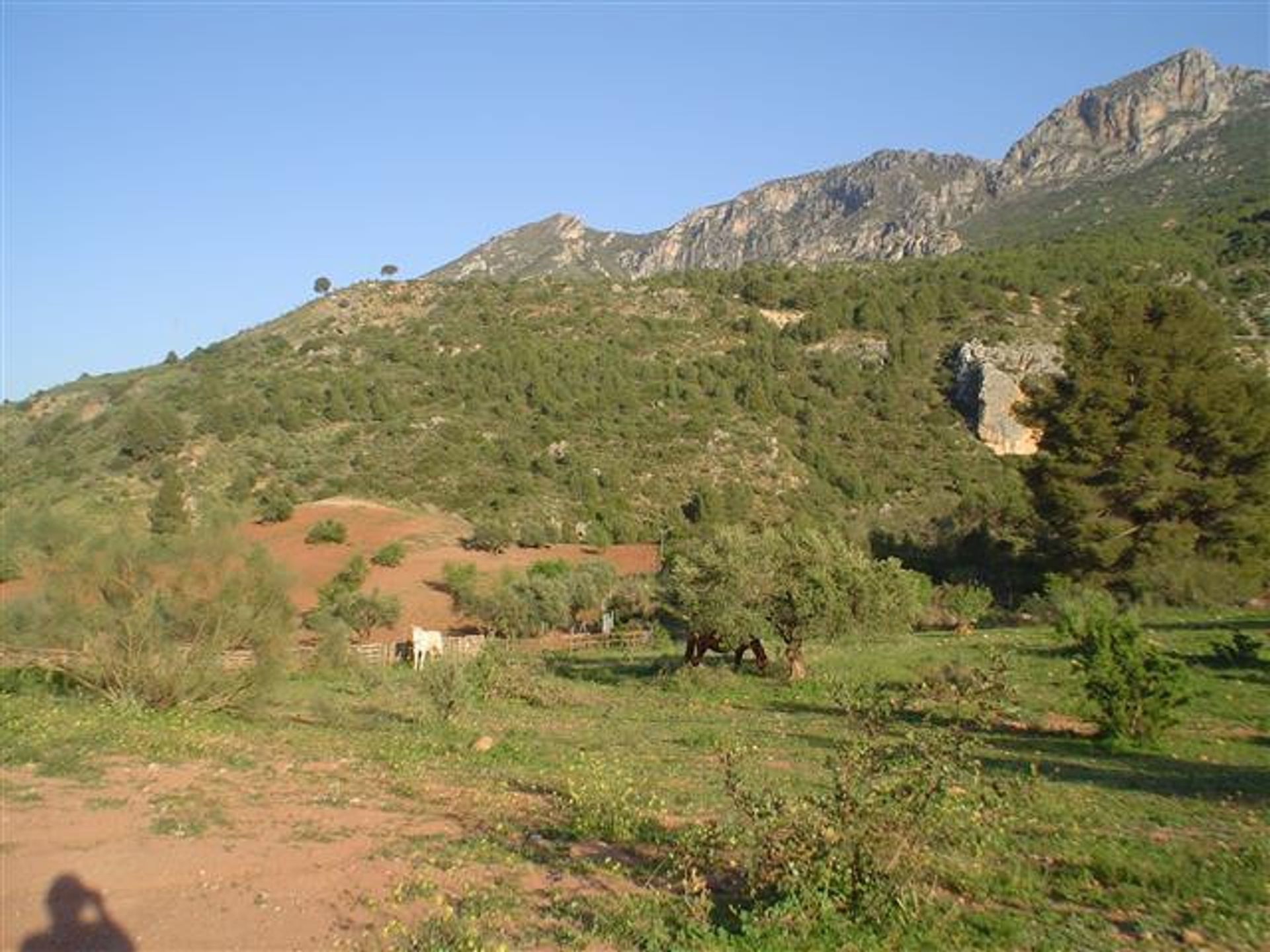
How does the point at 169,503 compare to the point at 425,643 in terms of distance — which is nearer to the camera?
the point at 425,643

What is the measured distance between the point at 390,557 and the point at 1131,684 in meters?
32.8

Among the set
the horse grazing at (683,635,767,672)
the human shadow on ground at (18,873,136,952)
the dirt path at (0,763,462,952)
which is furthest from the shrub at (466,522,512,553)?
the human shadow on ground at (18,873,136,952)

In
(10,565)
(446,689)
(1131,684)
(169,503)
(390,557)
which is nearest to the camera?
(1131,684)

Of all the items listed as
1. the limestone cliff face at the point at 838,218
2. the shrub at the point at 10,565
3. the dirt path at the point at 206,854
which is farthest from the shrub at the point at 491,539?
the limestone cliff face at the point at 838,218

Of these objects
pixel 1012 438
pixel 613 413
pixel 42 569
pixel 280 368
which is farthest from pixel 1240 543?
pixel 280 368

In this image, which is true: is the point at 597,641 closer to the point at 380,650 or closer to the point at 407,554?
the point at 380,650

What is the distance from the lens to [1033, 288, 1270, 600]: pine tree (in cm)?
3231

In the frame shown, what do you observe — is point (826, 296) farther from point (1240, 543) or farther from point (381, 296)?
point (1240, 543)

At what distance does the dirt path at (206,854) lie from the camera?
589cm

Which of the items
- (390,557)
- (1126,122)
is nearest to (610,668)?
(390,557)

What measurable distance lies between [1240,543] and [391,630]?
29.3 metres

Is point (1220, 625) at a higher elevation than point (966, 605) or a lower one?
higher

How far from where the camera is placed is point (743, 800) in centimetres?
657

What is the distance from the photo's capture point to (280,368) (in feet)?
227
